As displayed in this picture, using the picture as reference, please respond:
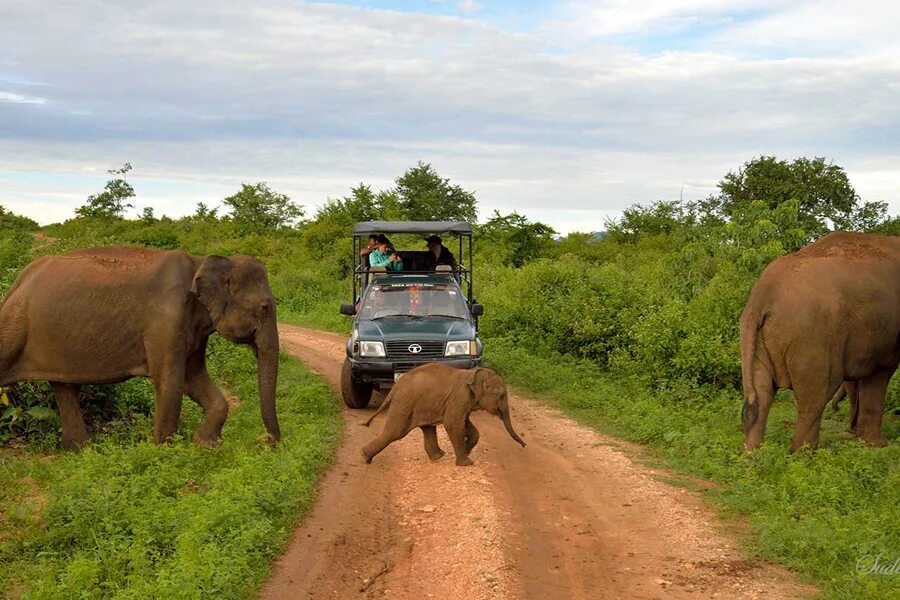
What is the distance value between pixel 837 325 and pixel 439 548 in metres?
5.23

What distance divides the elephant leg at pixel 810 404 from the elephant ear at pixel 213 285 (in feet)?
19.4

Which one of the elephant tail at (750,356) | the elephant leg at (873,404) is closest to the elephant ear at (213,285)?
the elephant tail at (750,356)

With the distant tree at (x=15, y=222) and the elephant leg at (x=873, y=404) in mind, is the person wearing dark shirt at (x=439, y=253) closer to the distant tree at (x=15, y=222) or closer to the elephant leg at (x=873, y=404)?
the elephant leg at (x=873, y=404)

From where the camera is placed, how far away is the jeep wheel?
1270 centimetres

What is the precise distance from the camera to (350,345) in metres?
12.9

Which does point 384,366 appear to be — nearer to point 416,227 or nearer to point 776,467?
point 416,227

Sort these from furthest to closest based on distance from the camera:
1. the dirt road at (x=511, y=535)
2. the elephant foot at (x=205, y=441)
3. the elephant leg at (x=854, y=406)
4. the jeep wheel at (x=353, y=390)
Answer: the jeep wheel at (x=353, y=390) → the elephant leg at (x=854, y=406) → the elephant foot at (x=205, y=441) → the dirt road at (x=511, y=535)

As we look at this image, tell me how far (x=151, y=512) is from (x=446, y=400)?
9.82 ft

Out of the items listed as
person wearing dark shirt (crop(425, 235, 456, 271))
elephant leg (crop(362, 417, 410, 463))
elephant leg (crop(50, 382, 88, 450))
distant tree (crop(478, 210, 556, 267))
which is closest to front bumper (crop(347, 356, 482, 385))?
elephant leg (crop(362, 417, 410, 463))

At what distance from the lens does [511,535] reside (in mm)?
7324

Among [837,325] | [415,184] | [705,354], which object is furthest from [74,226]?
[837,325]

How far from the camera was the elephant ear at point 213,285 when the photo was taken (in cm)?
938

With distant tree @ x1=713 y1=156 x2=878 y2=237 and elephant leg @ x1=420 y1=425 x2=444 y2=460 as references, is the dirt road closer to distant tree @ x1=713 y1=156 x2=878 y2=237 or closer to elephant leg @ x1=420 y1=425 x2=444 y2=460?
elephant leg @ x1=420 y1=425 x2=444 y2=460

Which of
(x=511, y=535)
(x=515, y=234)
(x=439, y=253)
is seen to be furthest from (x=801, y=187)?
(x=511, y=535)
